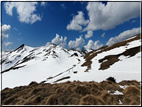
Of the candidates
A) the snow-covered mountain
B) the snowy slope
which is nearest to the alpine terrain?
the snow-covered mountain

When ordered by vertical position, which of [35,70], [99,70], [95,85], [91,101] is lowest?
[91,101]

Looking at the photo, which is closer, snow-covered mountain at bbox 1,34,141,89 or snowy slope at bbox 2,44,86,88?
snow-covered mountain at bbox 1,34,141,89

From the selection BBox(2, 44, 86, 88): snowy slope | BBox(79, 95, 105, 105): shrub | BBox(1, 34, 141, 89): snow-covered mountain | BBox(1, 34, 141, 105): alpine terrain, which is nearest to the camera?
BBox(79, 95, 105, 105): shrub

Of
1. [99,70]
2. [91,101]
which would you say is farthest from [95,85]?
[99,70]

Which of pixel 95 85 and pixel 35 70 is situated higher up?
pixel 35 70

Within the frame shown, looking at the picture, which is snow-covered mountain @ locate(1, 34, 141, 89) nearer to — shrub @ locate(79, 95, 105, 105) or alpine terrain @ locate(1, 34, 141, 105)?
alpine terrain @ locate(1, 34, 141, 105)

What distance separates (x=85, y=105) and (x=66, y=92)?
128 inches

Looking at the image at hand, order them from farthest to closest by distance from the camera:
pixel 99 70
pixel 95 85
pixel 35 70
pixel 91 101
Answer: pixel 35 70 < pixel 99 70 < pixel 95 85 < pixel 91 101

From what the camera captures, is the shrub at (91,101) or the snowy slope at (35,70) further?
the snowy slope at (35,70)

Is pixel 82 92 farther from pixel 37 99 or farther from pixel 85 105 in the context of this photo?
pixel 37 99

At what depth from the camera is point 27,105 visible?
750 cm

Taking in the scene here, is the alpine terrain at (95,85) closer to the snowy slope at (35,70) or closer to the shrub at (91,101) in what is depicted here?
the shrub at (91,101)

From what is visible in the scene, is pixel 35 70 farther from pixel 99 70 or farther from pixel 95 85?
pixel 95 85

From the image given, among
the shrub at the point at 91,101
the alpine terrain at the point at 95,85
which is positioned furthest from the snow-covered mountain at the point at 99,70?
the shrub at the point at 91,101
